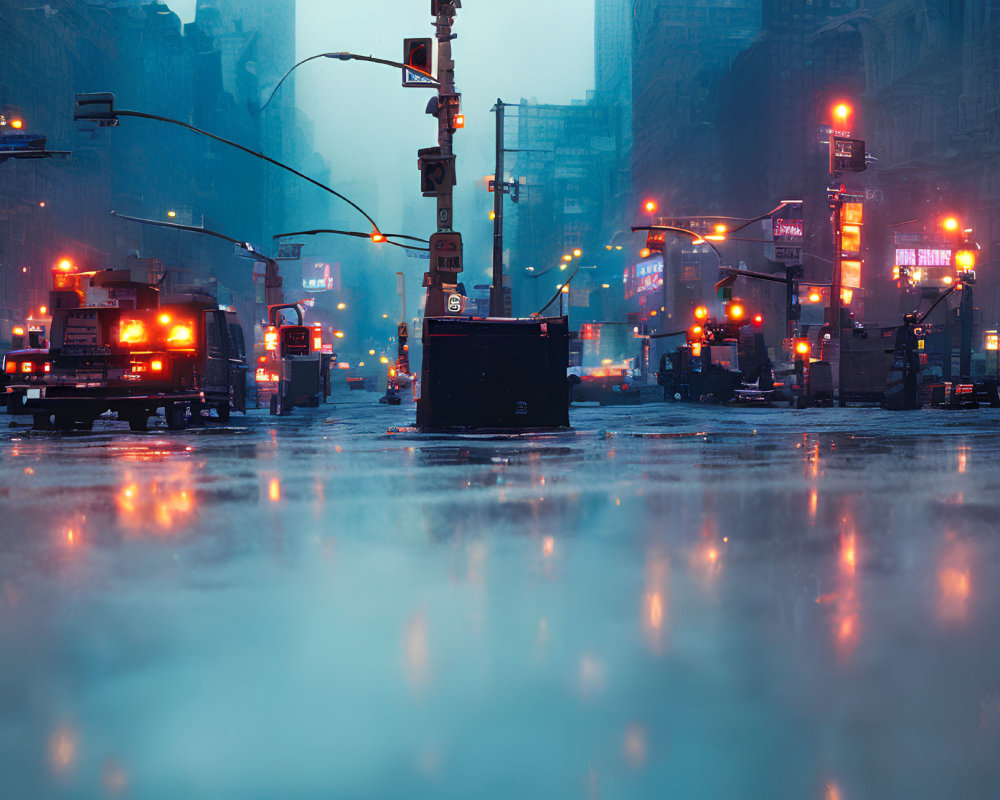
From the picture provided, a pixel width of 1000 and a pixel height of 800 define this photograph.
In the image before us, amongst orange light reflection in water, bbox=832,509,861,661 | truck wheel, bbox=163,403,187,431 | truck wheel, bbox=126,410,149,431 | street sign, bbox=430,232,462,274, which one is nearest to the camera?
orange light reflection in water, bbox=832,509,861,661

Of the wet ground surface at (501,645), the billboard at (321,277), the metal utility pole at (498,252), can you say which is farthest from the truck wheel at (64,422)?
the billboard at (321,277)

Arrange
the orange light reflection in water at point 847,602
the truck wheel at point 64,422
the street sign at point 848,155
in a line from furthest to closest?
the street sign at point 848,155 → the truck wheel at point 64,422 → the orange light reflection in water at point 847,602

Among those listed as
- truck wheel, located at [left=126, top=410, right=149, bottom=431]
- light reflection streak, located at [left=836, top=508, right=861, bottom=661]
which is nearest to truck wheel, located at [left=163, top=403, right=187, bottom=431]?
truck wheel, located at [left=126, top=410, right=149, bottom=431]

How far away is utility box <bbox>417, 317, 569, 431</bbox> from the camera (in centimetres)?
1833

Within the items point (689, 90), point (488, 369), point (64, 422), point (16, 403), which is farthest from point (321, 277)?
point (488, 369)

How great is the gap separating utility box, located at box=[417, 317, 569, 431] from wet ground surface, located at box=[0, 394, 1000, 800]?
1058 centimetres

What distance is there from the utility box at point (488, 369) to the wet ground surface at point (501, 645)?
10.6 m

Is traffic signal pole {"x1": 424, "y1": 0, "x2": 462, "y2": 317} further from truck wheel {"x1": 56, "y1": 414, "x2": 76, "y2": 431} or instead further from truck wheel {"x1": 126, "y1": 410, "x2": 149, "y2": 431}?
truck wheel {"x1": 56, "y1": 414, "x2": 76, "y2": 431}

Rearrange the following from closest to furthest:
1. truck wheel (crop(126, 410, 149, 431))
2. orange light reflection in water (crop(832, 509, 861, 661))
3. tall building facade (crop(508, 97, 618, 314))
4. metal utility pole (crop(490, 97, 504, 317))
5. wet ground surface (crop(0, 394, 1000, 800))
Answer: wet ground surface (crop(0, 394, 1000, 800)) < orange light reflection in water (crop(832, 509, 861, 661)) < truck wheel (crop(126, 410, 149, 431)) < metal utility pole (crop(490, 97, 504, 317)) < tall building facade (crop(508, 97, 618, 314))

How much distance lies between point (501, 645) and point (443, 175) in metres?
18.1

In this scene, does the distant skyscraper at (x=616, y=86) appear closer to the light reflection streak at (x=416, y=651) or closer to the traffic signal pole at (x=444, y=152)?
the traffic signal pole at (x=444, y=152)

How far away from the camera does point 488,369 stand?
18.5 metres

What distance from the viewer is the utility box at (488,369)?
18.3 metres

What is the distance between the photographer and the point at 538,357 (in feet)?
60.8
